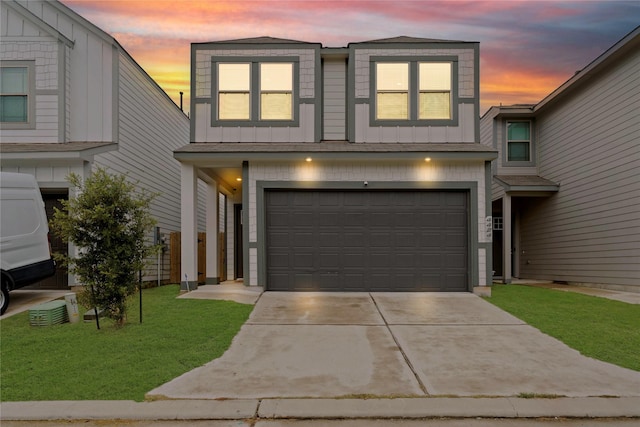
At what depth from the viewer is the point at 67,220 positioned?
684 cm

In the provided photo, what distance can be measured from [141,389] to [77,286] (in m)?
7.02

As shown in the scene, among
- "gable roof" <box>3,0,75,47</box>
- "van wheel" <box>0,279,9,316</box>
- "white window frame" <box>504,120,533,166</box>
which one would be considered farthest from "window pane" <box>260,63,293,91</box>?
"white window frame" <box>504,120,533,166</box>

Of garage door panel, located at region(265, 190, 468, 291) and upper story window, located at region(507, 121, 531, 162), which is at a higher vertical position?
upper story window, located at region(507, 121, 531, 162)

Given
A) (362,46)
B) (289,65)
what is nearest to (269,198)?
(289,65)

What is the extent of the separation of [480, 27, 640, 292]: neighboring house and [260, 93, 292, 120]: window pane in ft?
27.4

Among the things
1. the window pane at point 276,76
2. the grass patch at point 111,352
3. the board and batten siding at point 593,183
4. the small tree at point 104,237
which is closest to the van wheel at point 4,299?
the grass patch at point 111,352

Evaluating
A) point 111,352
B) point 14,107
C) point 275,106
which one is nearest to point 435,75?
point 275,106

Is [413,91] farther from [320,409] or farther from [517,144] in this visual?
[320,409]

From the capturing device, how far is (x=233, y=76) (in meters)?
11.7

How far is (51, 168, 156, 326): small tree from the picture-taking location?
6.86 meters

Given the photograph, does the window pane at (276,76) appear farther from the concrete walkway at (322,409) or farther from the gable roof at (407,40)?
the concrete walkway at (322,409)

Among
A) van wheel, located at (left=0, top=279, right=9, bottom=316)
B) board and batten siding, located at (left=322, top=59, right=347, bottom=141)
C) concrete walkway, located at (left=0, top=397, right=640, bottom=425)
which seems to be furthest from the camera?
board and batten siding, located at (left=322, top=59, right=347, bottom=141)

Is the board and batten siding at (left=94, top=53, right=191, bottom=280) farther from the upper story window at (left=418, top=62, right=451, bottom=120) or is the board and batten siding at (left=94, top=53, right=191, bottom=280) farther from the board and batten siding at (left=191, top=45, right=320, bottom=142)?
the upper story window at (left=418, top=62, right=451, bottom=120)

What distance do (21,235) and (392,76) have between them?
932cm
